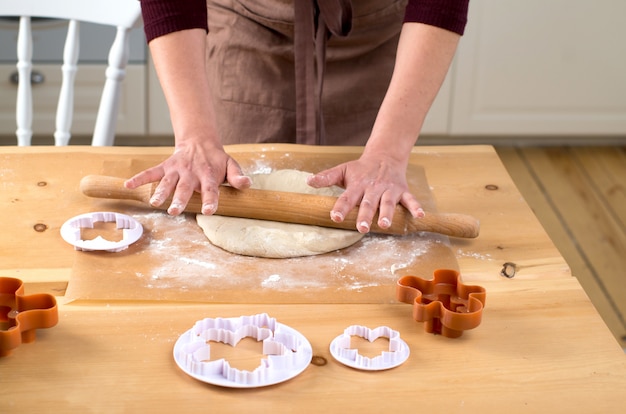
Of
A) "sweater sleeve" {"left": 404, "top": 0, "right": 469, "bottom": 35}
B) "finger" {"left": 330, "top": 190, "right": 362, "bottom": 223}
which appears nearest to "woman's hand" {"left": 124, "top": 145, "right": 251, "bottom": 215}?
"finger" {"left": 330, "top": 190, "right": 362, "bottom": 223}

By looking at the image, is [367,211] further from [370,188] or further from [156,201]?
[156,201]

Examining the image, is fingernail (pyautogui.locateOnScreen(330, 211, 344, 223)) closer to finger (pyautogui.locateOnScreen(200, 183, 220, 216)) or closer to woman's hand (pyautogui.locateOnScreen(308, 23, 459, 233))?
woman's hand (pyautogui.locateOnScreen(308, 23, 459, 233))

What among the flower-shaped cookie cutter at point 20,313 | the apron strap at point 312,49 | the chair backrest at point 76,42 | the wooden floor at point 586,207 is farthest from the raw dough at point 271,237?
the wooden floor at point 586,207

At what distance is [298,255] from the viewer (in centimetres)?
105

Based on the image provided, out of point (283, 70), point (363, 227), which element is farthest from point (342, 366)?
point (283, 70)

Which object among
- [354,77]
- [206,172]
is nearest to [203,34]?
[206,172]

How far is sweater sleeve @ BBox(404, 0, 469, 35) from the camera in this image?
1.27 m

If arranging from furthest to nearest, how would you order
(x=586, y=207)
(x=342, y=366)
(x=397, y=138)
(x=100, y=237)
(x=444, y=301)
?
(x=586, y=207)
(x=397, y=138)
(x=100, y=237)
(x=444, y=301)
(x=342, y=366)

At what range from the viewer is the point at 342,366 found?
829mm

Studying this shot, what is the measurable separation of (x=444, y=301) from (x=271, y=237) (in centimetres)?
24

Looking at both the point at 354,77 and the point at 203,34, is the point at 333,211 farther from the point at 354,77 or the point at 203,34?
the point at 354,77

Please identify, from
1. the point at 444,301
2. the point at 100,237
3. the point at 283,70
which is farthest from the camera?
the point at 283,70

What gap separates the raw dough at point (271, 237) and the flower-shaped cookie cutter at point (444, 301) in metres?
0.15

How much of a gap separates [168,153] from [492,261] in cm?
54
